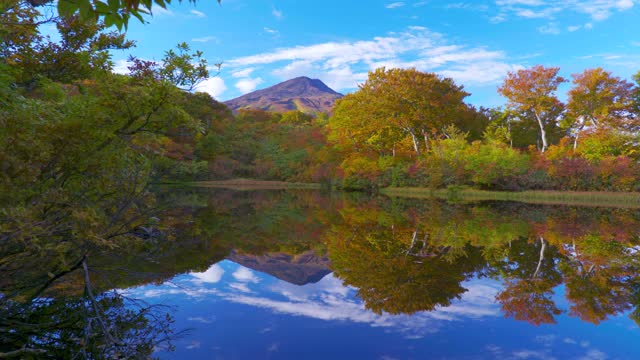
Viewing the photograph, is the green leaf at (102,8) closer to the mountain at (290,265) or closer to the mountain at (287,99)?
the mountain at (290,265)

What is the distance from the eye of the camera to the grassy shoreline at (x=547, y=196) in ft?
65.8

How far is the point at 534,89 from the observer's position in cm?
3003

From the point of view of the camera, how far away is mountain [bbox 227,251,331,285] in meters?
6.41

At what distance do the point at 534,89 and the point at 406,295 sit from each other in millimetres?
30224

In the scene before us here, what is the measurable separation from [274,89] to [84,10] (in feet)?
646

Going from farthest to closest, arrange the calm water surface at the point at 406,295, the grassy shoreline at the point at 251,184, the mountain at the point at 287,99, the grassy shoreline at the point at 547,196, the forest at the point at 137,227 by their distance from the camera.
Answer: the mountain at the point at 287,99, the grassy shoreline at the point at 251,184, the grassy shoreline at the point at 547,196, the calm water surface at the point at 406,295, the forest at the point at 137,227

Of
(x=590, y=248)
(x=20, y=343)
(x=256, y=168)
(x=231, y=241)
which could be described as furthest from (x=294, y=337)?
(x=256, y=168)

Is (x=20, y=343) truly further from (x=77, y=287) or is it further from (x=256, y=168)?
(x=256, y=168)

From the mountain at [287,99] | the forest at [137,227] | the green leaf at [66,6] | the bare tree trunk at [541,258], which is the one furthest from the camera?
the mountain at [287,99]

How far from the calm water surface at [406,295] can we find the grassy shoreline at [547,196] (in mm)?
11982

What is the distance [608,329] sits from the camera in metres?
4.23

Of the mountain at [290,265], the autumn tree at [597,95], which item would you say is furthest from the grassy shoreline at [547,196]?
the mountain at [290,265]

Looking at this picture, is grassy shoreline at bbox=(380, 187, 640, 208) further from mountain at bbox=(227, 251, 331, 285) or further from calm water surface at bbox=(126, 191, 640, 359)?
mountain at bbox=(227, 251, 331, 285)

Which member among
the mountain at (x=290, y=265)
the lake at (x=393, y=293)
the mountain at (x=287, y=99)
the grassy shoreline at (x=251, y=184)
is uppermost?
the mountain at (x=287, y=99)
